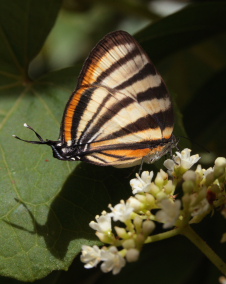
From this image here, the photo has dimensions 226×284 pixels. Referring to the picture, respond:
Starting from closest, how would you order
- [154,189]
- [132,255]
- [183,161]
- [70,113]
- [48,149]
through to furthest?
1. [132,255]
2. [154,189]
3. [183,161]
4. [70,113]
5. [48,149]

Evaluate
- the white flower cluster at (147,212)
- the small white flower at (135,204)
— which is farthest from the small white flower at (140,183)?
the small white flower at (135,204)

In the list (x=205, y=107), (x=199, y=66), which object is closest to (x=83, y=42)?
(x=199, y=66)

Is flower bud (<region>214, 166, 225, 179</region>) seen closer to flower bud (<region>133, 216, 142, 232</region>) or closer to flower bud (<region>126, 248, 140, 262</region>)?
flower bud (<region>133, 216, 142, 232</region>)

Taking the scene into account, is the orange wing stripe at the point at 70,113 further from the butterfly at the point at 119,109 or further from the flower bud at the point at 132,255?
the flower bud at the point at 132,255

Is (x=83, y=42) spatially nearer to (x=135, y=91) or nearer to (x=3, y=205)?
(x=135, y=91)

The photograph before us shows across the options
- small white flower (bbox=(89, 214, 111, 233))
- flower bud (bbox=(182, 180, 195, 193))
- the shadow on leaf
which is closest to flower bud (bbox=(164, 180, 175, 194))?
flower bud (bbox=(182, 180, 195, 193))

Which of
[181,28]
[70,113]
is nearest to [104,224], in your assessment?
[70,113]

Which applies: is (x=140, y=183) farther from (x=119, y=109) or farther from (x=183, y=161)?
(x=119, y=109)
